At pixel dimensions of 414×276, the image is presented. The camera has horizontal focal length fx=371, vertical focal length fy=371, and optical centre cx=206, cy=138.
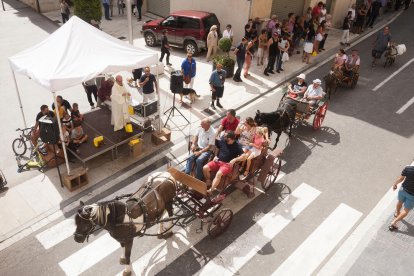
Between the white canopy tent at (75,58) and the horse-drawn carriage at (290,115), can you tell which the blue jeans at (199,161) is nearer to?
the horse-drawn carriage at (290,115)

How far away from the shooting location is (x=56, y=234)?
7844 mm

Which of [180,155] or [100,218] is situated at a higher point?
[100,218]

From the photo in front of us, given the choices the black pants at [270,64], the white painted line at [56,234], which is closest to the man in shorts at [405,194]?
the white painted line at [56,234]

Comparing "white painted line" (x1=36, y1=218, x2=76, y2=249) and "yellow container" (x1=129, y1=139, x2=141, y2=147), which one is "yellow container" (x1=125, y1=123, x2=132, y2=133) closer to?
"yellow container" (x1=129, y1=139, x2=141, y2=147)

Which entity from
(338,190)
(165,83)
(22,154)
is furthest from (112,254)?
(165,83)

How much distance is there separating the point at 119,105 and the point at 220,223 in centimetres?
436

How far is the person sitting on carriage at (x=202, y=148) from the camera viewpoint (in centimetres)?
801

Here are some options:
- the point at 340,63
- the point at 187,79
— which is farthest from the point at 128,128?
the point at 340,63

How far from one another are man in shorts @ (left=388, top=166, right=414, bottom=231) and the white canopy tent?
664 centimetres

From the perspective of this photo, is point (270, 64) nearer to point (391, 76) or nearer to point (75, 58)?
point (391, 76)

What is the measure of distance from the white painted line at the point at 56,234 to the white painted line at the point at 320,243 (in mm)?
4380

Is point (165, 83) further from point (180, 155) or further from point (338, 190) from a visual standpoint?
→ point (338, 190)

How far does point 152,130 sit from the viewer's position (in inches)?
450

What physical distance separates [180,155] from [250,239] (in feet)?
11.3
